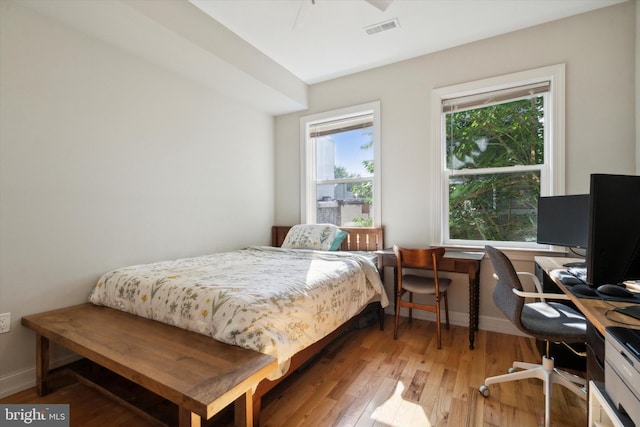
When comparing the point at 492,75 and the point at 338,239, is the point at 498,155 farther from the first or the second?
the point at 338,239

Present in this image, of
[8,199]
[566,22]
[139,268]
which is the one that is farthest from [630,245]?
[8,199]

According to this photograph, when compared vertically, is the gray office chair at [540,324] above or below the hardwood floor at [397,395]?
above

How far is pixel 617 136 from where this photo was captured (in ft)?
7.65

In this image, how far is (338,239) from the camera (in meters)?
3.29

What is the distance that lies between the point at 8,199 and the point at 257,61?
7.38 feet

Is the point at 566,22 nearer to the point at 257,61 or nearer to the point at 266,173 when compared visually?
the point at 257,61

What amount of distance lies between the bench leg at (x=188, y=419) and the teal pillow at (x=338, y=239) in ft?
7.19

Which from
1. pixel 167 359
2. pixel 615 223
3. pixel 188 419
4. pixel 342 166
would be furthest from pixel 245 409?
pixel 342 166

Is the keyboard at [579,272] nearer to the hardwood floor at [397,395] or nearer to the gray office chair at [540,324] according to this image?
the gray office chair at [540,324]

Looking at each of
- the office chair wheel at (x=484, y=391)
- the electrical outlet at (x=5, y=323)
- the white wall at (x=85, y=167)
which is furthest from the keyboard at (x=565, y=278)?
the electrical outlet at (x=5, y=323)

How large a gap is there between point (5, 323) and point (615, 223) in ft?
10.6

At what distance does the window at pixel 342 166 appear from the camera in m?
3.46

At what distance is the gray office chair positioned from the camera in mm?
1551

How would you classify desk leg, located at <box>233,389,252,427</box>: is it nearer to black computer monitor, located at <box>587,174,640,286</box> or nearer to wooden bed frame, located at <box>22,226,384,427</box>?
wooden bed frame, located at <box>22,226,384,427</box>
